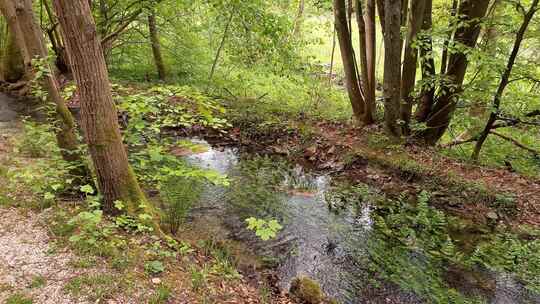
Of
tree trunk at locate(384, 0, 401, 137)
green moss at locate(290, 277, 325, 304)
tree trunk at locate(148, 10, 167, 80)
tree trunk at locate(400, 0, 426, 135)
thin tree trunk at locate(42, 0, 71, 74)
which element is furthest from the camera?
thin tree trunk at locate(42, 0, 71, 74)

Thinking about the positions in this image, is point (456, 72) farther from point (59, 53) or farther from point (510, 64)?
point (59, 53)

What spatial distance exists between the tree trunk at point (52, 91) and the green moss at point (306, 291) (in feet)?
10.8

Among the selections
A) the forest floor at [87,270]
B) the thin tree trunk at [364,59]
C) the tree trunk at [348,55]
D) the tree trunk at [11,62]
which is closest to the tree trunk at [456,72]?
the thin tree trunk at [364,59]

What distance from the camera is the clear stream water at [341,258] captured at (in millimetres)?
5039

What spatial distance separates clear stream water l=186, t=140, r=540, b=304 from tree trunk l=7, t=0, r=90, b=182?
234 centimetres

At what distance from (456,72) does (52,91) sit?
8.42 meters

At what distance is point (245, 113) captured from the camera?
11.4 meters

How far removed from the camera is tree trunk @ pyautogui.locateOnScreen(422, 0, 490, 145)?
7.90 metres

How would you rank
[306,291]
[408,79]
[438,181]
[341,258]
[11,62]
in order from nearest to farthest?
[306,291]
[341,258]
[438,181]
[408,79]
[11,62]

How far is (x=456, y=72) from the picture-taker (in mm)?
8570

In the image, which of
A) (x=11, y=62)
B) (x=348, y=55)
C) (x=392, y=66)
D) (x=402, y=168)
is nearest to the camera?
(x=402, y=168)

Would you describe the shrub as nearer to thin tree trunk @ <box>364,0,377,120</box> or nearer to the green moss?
the green moss

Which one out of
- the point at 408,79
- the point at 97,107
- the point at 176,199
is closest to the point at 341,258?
the point at 176,199

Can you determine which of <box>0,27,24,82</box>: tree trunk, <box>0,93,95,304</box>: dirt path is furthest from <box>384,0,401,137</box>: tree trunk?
<box>0,27,24,82</box>: tree trunk
